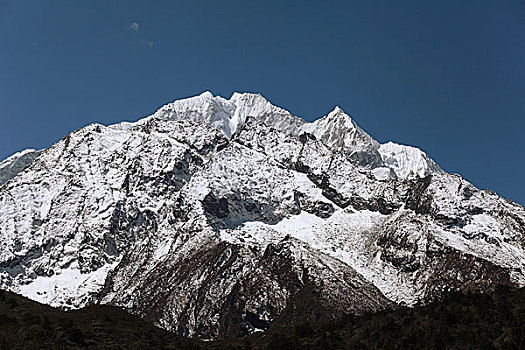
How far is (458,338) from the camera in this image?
87.2 m

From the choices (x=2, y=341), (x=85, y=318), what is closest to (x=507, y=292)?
(x=85, y=318)

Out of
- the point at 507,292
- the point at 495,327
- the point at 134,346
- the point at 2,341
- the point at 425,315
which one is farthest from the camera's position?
the point at 507,292

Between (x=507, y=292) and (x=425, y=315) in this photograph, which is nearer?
(x=425, y=315)

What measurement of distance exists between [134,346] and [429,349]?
39177 mm

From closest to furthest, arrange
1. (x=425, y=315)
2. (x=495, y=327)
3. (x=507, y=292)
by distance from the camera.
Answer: (x=495, y=327) → (x=425, y=315) → (x=507, y=292)

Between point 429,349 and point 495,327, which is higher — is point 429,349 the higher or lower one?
the lower one

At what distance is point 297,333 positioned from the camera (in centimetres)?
10462

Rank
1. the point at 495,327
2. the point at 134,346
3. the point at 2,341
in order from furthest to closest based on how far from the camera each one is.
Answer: the point at 495,327 → the point at 134,346 → the point at 2,341

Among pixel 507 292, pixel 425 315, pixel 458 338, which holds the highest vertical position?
pixel 507 292

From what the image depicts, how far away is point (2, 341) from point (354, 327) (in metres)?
56.9

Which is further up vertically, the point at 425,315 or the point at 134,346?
the point at 425,315

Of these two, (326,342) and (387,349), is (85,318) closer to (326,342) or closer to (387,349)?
(326,342)

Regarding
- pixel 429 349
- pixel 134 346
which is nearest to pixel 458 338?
pixel 429 349

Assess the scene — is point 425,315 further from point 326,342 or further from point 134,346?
point 134,346
